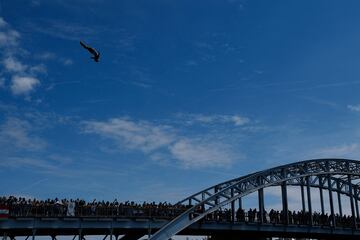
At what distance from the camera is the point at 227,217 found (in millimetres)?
41094

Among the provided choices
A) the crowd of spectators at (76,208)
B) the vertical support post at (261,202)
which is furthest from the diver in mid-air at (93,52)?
the vertical support post at (261,202)

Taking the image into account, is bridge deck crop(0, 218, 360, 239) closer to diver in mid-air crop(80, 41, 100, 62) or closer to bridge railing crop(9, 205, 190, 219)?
bridge railing crop(9, 205, 190, 219)

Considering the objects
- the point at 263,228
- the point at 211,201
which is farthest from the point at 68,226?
the point at 263,228

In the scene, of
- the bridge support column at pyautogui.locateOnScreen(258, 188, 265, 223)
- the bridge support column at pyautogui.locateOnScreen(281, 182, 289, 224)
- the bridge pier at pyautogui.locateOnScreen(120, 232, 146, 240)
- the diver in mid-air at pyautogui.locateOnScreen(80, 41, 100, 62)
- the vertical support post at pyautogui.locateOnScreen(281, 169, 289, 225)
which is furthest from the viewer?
the vertical support post at pyautogui.locateOnScreen(281, 169, 289, 225)

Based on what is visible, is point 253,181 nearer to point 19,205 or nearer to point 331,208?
point 331,208

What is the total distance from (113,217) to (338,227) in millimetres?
29809

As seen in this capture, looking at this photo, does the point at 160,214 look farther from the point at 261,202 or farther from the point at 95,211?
the point at 261,202

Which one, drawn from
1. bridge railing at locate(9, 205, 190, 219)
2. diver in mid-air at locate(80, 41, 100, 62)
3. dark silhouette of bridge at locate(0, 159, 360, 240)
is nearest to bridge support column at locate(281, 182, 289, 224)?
dark silhouette of bridge at locate(0, 159, 360, 240)

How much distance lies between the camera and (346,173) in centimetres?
5659

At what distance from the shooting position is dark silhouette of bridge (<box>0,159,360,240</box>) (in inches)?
1240

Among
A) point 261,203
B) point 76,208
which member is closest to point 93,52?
point 76,208

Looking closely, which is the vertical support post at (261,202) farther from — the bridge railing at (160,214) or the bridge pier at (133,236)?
the bridge pier at (133,236)

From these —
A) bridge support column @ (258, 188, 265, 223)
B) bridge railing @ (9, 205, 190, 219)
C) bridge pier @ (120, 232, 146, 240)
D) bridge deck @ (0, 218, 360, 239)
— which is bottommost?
bridge pier @ (120, 232, 146, 240)

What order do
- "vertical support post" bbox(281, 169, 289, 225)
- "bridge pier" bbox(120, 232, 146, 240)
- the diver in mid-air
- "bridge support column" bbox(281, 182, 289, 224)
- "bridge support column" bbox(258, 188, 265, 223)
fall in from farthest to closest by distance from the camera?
"vertical support post" bbox(281, 169, 289, 225) < "bridge support column" bbox(281, 182, 289, 224) < "bridge support column" bbox(258, 188, 265, 223) < "bridge pier" bbox(120, 232, 146, 240) < the diver in mid-air
